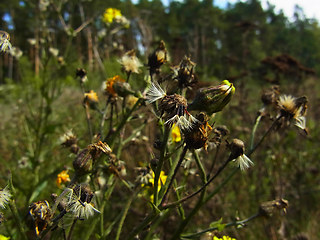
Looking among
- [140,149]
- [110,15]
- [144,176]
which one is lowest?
[140,149]

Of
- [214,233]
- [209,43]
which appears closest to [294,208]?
[214,233]

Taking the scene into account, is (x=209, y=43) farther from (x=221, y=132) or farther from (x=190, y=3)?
(x=221, y=132)

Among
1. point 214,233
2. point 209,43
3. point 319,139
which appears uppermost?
point 209,43

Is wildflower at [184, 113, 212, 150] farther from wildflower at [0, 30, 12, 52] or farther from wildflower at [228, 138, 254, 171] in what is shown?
wildflower at [0, 30, 12, 52]

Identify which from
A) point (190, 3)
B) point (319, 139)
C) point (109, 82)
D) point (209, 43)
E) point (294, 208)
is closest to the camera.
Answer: point (109, 82)

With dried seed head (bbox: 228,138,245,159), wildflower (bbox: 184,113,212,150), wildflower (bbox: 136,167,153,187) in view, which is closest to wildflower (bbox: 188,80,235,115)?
wildflower (bbox: 184,113,212,150)

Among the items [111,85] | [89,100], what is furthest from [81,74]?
[111,85]

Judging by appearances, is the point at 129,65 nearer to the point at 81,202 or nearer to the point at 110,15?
the point at 81,202
